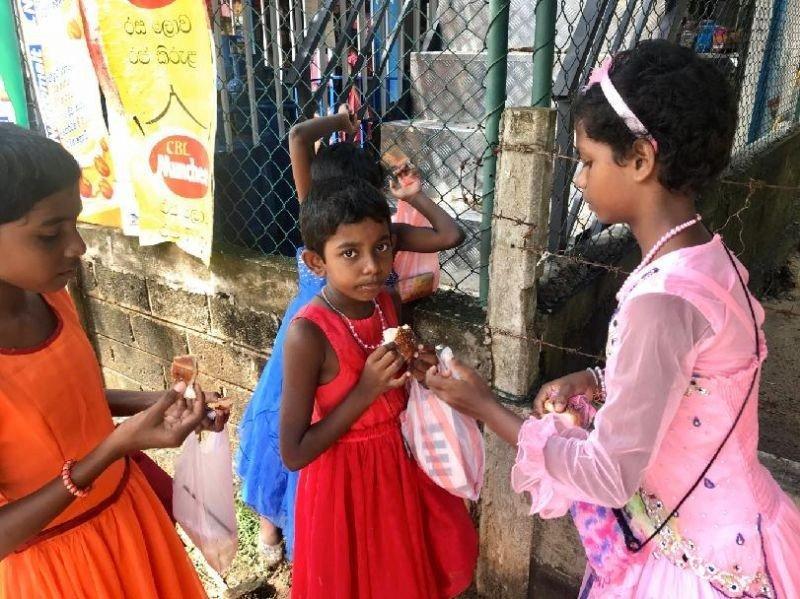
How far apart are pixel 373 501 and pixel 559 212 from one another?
1.26 meters

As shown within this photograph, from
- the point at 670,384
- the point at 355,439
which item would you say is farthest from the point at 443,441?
the point at 670,384

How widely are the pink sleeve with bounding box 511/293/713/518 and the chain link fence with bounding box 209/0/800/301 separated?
1.14 meters

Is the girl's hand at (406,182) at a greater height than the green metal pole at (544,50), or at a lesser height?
lesser

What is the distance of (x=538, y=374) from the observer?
86.0 inches

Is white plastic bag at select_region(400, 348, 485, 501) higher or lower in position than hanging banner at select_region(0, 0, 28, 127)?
lower

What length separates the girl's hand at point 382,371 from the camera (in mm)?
1612

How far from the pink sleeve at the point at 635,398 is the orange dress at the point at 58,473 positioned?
1.07 meters

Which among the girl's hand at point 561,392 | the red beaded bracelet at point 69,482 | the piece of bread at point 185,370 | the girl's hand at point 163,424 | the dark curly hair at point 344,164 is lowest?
the red beaded bracelet at point 69,482

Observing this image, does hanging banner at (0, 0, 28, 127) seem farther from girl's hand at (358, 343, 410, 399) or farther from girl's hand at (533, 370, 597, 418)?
girl's hand at (533, 370, 597, 418)

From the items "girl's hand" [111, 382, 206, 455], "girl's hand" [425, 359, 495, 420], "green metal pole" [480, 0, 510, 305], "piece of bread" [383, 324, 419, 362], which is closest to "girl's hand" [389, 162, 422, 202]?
"green metal pole" [480, 0, 510, 305]

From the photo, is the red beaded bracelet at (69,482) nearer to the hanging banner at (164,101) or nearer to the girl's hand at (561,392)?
the girl's hand at (561,392)

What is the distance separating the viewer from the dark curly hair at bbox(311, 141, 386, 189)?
81.7 inches

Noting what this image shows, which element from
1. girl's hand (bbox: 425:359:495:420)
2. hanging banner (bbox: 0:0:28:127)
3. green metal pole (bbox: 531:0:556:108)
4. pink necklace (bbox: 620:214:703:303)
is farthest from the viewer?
hanging banner (bbox: 0:0:28:127)

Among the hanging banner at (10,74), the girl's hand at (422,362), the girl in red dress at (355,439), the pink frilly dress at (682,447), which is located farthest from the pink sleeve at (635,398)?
the hanging banner at (10,74)
